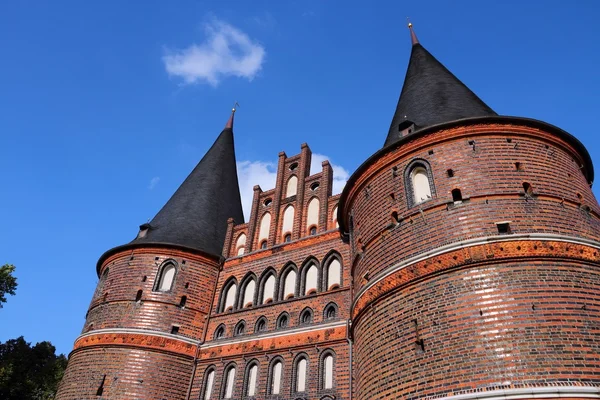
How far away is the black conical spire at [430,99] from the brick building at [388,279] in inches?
3.0

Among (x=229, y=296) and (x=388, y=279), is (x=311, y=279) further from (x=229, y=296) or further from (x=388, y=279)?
(x=388, y=279)

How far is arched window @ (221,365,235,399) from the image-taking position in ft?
50.0

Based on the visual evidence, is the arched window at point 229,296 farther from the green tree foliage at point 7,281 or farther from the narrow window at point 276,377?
the green tree foliage at point 7,281

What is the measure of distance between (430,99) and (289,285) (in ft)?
25.1

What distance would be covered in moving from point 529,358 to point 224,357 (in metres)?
10.4

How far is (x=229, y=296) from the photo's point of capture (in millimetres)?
17891

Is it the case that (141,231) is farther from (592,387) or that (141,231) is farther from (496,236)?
(592,387)

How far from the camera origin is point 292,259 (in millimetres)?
16766

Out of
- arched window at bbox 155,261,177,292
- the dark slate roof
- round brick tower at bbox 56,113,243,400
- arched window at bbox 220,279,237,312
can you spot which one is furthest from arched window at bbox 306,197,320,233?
arched window at bbox 155,261,177,292

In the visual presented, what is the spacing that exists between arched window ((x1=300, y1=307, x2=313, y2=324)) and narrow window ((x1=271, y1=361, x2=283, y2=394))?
4.79ft

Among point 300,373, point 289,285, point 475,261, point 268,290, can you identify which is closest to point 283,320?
point 289,285

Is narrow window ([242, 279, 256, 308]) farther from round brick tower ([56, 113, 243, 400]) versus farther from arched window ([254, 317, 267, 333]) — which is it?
round brick tower ([56, 113, 243, 400])

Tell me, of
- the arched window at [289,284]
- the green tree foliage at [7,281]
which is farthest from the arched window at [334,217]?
the green tree foliage at [7,281]

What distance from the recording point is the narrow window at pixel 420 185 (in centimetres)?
1115
